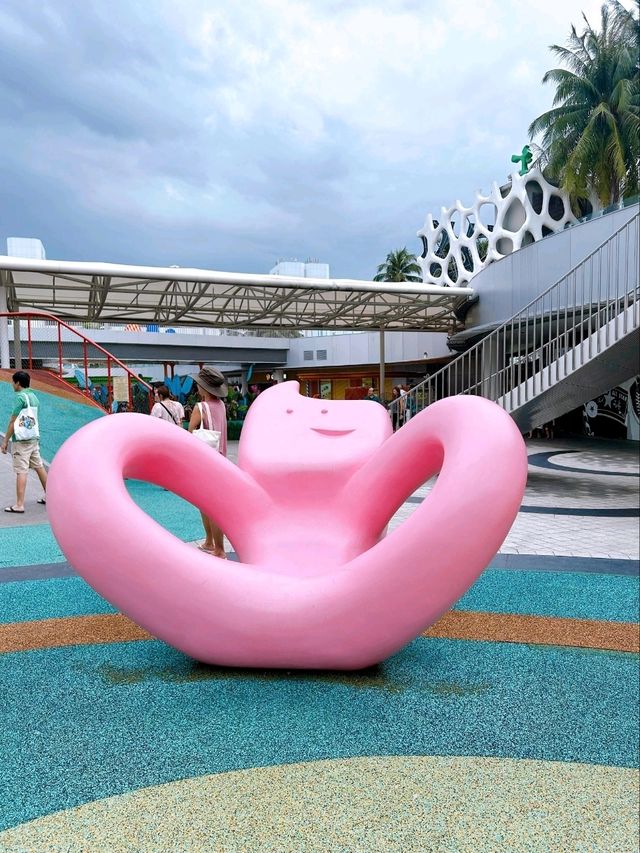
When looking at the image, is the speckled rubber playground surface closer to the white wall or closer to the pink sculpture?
the pink sculpture

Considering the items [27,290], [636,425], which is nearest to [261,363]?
[27,290]

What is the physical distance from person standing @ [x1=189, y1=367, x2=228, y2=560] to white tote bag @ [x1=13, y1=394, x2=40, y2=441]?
2.51m

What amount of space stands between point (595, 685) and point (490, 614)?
43.1 inches

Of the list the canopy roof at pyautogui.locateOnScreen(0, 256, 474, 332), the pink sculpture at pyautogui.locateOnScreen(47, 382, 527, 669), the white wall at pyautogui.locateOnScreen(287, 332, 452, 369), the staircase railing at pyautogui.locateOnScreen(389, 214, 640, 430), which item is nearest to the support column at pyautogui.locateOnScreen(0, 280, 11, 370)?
the canopy roof at pyautogui.locateOnScreen(0, 256, 474, 332)

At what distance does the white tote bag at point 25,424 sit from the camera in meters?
6.88

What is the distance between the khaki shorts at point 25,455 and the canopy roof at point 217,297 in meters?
7.03

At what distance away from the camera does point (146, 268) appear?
46.6ft

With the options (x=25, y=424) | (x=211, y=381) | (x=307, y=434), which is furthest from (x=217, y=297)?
(x=307, y=434)

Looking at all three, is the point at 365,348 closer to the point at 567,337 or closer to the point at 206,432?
the point at 567,337

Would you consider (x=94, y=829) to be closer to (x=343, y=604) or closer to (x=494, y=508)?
(x=343, y=604)

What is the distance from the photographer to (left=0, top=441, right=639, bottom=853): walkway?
2098mm

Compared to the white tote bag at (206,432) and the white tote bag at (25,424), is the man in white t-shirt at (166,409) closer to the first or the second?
the white tote bag at (25,424)

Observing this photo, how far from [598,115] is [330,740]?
33.3m

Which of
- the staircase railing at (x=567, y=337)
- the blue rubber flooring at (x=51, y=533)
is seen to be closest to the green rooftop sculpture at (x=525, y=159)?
the staircase railing at (x=567, y=337)
